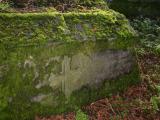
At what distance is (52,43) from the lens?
4.93 m

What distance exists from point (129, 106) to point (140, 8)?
4.75 m

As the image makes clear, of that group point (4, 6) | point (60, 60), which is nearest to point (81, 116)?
point (60, 60)

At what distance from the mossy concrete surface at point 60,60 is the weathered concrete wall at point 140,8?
12.2 ft

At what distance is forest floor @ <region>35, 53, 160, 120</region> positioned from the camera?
17.3ft

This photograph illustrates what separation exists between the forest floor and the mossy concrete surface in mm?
148

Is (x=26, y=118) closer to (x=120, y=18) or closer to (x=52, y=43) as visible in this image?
(x=52, y=43)

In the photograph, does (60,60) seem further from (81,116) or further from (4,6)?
(4,6)

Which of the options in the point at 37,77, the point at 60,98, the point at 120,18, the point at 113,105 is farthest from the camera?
the point at 120,18

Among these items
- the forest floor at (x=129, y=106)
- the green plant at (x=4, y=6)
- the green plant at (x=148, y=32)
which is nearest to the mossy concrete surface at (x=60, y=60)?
the forest floor at (x=129, y=106)

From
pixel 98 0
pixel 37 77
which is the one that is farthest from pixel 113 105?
pixel 98 0

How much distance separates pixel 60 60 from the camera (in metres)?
5.10

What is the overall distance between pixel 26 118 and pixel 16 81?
0.59 m

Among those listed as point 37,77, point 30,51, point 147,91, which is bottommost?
point 147,91

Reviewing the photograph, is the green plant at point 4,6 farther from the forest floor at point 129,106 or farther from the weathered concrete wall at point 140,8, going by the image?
the weathered concrete wall at point 140,8
